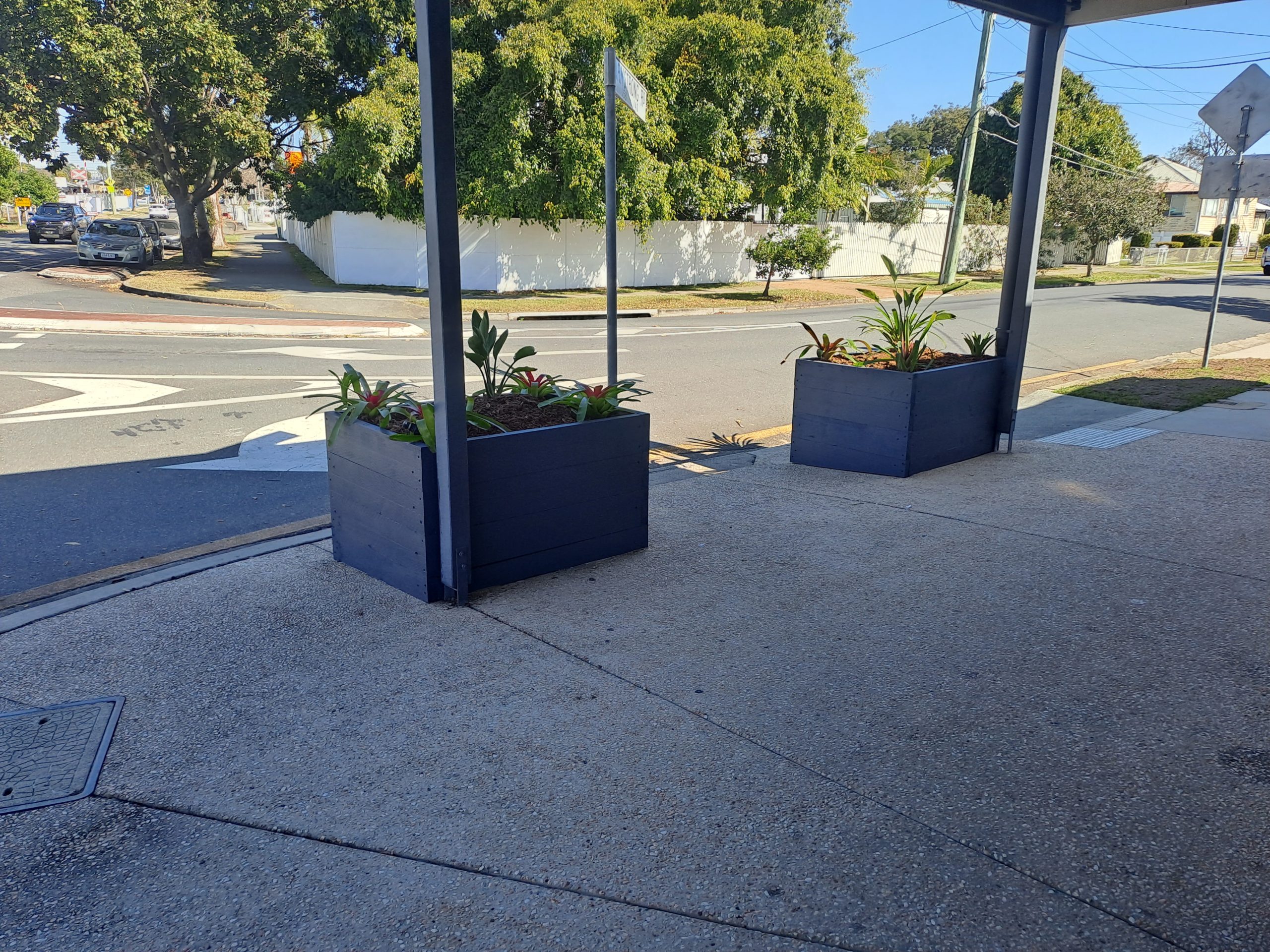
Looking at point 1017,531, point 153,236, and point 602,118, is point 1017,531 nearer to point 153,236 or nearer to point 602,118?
point 602,118

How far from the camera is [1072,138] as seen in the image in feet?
144

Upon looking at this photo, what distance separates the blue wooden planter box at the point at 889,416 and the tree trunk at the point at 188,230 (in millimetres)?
25879

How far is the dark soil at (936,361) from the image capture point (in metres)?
7.27

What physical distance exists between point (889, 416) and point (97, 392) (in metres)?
8.12

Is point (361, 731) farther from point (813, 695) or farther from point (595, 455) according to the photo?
point (595, 455)

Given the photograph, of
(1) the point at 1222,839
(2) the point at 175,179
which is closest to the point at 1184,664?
(1) the point at 1222,839

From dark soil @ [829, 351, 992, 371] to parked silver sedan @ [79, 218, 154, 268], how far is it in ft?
89.9

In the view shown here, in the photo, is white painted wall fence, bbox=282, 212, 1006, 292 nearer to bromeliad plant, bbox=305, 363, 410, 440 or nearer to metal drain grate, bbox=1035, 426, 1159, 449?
metal drain grate, bbox=1035, 426, 1159, 449

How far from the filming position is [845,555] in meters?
5.30

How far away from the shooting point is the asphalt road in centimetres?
612

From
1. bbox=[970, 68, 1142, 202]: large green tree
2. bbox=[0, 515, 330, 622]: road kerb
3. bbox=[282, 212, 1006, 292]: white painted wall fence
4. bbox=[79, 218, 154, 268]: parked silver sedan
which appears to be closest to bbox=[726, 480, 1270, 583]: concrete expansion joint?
bbox=[0, 515, 330, 622]: road kerb

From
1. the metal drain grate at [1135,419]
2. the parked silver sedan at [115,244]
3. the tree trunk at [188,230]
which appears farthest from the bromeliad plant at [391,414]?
the parked silver sedan at [115,244]

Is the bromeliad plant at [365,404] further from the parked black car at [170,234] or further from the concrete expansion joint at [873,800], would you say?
the parked black car at [170,234]

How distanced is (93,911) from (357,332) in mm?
14775
